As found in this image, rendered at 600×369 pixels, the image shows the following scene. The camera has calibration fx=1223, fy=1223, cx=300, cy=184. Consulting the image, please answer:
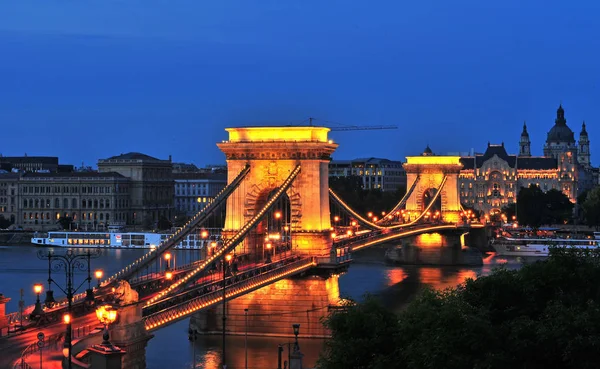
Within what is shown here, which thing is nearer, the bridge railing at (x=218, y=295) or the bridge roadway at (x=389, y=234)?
the bridge railing at (x=218, y=295)

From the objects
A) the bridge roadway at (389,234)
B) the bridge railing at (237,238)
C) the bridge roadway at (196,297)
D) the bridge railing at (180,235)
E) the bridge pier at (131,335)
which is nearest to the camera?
the bridge pier at (131,335)

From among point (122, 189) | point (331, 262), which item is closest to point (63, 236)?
point (122, 189)

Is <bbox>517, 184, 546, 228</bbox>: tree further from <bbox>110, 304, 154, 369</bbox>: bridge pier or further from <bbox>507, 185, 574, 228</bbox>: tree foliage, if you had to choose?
<bbox>110, 304, 154, 369</bbox>: bridge pier

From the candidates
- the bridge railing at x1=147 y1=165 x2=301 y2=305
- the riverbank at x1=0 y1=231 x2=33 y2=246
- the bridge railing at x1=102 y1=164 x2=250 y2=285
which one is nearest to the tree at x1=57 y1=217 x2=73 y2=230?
the riverbank at x1=0 y1=231 x2=33 y2=246

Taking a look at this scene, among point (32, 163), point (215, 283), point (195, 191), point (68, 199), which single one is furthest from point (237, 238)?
point (32, 163)

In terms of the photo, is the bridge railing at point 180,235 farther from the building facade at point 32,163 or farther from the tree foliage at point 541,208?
the building facade at point 32,163

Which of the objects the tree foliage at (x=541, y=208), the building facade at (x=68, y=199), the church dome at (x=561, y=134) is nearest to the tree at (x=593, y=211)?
the tree foliage at (x=541, y=208)
